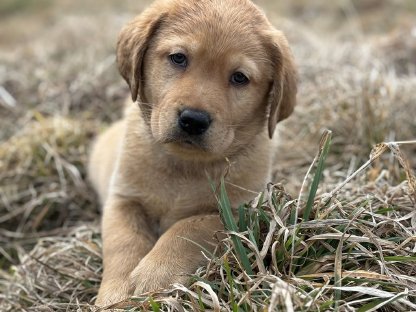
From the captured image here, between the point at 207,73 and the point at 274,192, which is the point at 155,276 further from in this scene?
the point at 207,73

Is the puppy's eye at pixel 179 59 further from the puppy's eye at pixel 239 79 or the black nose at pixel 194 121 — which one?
the black nose at pixel 194 121

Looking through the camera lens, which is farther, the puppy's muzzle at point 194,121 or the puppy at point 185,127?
the puppy at point 185,127

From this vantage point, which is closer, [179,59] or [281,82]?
[179,59]

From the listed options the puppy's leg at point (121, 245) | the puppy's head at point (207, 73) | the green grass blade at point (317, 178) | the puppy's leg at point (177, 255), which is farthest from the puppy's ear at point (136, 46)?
Answer: the green grass blade at point (317, 178)

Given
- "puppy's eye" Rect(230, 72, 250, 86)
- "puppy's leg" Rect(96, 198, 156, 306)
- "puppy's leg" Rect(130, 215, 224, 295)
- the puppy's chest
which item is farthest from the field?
"puppy's eye" Rect(230, 72, 250, 86)

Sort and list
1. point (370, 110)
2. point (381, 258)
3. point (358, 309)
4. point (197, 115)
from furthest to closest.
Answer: point (370, 110) → point (197, 115) → point (381, 258) → point (358, 309)

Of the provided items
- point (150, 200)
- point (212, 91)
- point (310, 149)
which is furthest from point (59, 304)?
point (310, 149)

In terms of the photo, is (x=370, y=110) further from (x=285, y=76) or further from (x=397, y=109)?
(x=285, y=76)

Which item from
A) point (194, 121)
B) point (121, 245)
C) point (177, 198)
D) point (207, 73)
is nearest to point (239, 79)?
point (207, 73)
